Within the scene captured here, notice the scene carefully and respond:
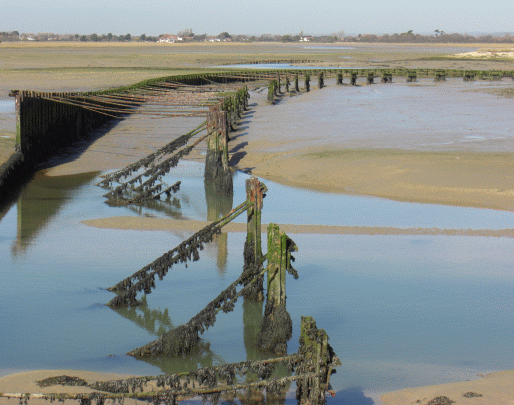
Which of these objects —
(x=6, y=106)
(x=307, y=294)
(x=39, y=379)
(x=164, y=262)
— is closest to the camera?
(x=39, y=379)

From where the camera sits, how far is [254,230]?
967 cm

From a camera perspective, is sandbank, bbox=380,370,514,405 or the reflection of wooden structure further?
sandbank, bbox=380,370,514,405

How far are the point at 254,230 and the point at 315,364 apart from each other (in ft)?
12.2

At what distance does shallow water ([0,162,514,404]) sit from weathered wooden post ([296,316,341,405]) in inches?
50.1

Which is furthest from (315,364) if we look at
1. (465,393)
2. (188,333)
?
(188,333)

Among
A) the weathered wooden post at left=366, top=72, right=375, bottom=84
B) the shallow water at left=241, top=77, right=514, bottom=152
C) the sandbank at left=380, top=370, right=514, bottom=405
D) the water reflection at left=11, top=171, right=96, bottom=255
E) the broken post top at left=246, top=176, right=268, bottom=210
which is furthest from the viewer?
the weathered wooden post at left=366, top=72, right=375, bottom=84

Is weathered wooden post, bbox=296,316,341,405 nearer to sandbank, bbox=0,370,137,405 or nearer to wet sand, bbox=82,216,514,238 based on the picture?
sandbank, bbox=0,370,137,405

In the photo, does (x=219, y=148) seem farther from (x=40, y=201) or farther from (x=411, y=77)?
(x=411, y=77)

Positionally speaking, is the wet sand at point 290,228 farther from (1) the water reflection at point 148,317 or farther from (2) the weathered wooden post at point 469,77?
(2) the weathered wooden post at point 469,77

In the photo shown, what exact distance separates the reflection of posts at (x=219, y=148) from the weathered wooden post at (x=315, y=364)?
37.8 ft

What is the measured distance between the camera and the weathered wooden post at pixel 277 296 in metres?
7.98

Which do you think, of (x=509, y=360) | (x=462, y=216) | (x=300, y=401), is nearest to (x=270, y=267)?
(x=300, y=401)

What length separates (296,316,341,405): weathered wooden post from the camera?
6125 millimetres

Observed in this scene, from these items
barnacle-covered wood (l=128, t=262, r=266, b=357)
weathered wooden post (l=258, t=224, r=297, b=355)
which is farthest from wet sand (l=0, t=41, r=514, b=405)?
barnacle-covered wood (l=128, t=262, r=266, b=357)
